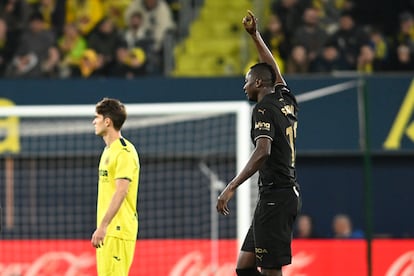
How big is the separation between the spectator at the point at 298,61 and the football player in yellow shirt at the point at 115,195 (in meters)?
7.23

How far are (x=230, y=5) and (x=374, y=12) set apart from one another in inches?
88.2

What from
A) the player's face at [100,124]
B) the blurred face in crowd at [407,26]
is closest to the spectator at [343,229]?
the blurred face in crowd at [407,26]

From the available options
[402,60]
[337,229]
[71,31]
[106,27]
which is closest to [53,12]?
[71,31]

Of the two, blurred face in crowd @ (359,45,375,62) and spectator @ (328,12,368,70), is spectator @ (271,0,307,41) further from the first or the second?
blurred face in crowd @ (359,45,375,62)

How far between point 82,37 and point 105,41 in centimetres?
43

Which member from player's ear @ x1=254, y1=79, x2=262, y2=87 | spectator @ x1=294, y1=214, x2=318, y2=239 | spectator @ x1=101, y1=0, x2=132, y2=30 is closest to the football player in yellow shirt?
player's ear @ x1=254, y1=79, x2=262, y2=87

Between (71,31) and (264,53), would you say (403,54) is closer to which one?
(71,31)

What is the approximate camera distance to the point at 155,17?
16.5m

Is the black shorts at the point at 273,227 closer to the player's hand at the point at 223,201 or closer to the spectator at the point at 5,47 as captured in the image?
the player's hand at the point at 223,201

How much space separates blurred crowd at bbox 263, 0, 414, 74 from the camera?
15.5m

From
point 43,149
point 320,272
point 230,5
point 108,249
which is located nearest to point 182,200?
point 43,149

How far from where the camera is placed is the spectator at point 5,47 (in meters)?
15.7

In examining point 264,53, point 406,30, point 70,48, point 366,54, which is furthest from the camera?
point 406,30

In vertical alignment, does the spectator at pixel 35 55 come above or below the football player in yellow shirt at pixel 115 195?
above
